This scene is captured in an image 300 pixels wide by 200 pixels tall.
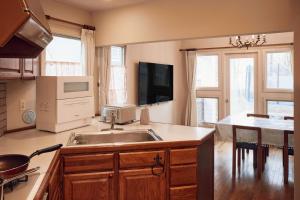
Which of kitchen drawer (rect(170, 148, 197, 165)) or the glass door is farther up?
the glass door

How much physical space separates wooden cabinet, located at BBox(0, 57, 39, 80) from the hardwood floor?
2.45 m

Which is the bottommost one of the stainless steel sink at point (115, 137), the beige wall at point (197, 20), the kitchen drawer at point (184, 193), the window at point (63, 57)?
the kitchen drawer at point (184, 193)

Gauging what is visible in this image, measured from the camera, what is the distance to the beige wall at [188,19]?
2.41 meters

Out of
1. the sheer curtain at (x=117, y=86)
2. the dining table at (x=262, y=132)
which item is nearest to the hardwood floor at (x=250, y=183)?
the dining table at (x=262, y=132)

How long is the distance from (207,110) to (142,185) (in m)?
4.39

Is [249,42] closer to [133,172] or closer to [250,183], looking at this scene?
[250,183]

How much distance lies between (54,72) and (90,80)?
0.47 metres

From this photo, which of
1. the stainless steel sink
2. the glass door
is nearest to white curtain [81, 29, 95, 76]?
the stainless steel sink

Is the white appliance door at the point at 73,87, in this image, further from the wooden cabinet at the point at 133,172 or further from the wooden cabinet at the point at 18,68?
the wooden cabinet at the point at 133,172

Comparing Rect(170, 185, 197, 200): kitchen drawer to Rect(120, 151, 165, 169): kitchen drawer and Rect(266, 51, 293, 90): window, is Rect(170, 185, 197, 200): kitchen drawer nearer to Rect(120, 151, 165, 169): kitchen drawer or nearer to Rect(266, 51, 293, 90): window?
Rect(120, 151, 165, 169): kitchen drawer

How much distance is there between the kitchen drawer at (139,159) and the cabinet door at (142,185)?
0.05 meters

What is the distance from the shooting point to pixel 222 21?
8.57ft

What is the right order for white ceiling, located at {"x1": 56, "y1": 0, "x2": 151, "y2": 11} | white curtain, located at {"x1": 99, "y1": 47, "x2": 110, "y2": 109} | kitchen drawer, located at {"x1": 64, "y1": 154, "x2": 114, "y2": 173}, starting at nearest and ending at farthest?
kitchen drawer, located at {"x1": 64, "y1": 154, "x2": 114, "y2": 173}
white ceiling, located at {"x1": 56, "y1": 0, "x2": 151, "y2": 11}
white curtain, located at {"x1": 99, "y1": 47, "x2": 110, "y2": 109}

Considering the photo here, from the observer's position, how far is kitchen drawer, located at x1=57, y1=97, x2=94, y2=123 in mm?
2406
